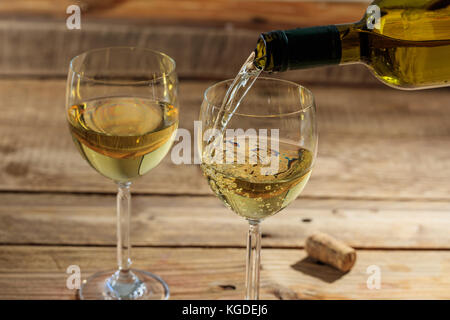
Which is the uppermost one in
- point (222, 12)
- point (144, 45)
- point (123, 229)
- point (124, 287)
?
point (222, 12)

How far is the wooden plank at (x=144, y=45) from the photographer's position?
1907 millimetres

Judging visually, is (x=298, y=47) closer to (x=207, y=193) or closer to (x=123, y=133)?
(x=123, y=133)

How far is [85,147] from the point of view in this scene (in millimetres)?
1014

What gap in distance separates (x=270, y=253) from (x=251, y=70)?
417mm

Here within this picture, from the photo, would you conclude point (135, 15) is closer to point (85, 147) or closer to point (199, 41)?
point (199, 41)

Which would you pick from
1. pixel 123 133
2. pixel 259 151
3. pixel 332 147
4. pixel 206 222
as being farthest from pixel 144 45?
pixel 259 151

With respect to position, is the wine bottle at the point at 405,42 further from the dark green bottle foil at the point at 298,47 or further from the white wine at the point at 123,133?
the white wine at the point at 123,133

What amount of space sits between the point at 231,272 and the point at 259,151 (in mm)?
286

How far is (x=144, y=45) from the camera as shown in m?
1.96

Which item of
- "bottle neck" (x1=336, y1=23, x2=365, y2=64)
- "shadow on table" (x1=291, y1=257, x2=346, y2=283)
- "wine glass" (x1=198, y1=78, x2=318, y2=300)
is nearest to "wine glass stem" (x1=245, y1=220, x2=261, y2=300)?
"wine glass" (x1=198, y1=78, x2=318, y2=300)

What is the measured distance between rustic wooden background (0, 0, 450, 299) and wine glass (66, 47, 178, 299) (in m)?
0.07

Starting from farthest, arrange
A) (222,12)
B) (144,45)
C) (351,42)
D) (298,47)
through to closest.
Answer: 1. (222,12)
2. (144,45)
3. (351,42)
4. (298,47)

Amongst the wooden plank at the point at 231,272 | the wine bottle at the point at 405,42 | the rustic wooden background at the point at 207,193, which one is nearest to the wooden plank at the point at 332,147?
the rustic wooden background at the point at 207,193

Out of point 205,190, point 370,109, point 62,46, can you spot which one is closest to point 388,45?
point 205,190
